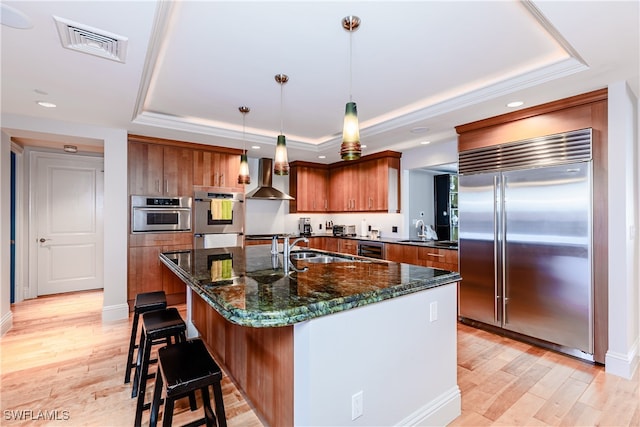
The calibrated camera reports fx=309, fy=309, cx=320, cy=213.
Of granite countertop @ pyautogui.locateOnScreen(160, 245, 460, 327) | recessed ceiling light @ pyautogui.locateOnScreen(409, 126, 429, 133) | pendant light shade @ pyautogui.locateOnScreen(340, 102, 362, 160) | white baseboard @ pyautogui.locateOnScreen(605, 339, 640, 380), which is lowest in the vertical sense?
white baseboard @ pyautogui.locateOnScreen(605, 339, 640, 380)

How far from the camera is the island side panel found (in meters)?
1.50

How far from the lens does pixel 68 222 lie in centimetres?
512

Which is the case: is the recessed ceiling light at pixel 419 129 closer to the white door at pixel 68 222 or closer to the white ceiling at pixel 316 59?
the white ceiling at pixel 316 59

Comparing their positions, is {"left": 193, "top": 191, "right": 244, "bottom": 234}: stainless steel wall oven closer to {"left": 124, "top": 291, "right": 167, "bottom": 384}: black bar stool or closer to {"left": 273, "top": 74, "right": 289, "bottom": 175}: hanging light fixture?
{"left": 124, "top": 291, "right": 167, "bottom": 384}: black bar stool

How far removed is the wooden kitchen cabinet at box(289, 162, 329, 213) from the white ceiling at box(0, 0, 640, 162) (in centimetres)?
229

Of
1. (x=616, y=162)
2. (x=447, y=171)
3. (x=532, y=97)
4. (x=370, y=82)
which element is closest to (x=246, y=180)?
(x=370, y=82)

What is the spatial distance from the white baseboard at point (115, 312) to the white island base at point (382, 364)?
346cm

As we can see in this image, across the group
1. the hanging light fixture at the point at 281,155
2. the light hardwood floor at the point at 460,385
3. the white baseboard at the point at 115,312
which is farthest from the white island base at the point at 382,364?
the white baseboard at the point at 115,312

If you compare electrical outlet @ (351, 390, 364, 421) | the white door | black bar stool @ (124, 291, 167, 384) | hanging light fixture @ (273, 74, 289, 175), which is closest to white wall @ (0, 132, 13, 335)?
the white door

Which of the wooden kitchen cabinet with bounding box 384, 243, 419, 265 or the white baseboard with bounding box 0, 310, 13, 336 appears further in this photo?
the wooden kitchen cabinet with bounding box 384, 243, 419, 265

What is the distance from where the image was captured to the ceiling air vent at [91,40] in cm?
180

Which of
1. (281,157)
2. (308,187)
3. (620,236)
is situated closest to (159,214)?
(281,157)

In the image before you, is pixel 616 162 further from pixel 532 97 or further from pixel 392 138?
Answer: pixel 392 138

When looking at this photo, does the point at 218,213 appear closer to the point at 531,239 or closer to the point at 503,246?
→ the point at 503,246
